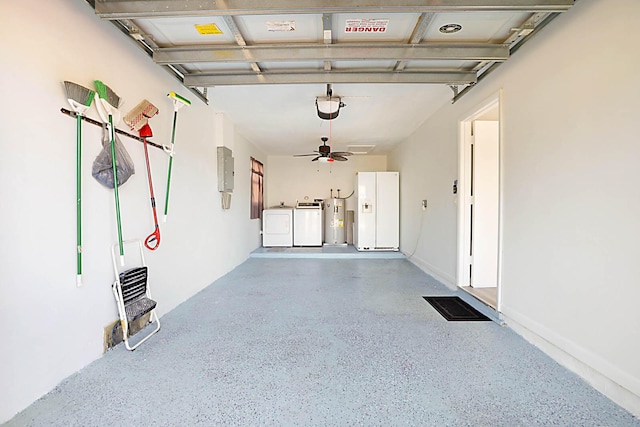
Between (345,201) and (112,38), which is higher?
(112,38)

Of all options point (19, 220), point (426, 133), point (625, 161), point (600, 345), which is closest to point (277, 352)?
point (19, 220)

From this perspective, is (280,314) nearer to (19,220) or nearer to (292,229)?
(19,220)

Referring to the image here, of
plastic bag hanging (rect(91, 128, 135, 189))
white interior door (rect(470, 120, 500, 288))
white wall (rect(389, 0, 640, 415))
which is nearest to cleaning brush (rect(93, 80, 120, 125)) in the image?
plastic bag hanging (rect(91, 128, 135, 189))

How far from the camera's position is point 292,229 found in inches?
274

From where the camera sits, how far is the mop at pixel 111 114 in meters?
1.96

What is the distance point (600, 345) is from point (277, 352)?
6.63 ft

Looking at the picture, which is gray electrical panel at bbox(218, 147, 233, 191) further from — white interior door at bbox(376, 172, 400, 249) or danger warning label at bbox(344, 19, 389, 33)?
white interior door at bbox(376, 172, 400, 249)

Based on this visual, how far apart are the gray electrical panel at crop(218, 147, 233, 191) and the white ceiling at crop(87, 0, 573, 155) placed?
31.8 inches

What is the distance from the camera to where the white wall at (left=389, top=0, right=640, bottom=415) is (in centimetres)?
153

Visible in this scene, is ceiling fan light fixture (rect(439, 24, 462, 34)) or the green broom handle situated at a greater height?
ceiling fan light fixture (rect(439, 24, 462, 34))

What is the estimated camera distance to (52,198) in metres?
1.65

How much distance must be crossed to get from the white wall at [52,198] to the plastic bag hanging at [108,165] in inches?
1.7

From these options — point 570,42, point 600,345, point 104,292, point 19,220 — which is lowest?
point 600,345

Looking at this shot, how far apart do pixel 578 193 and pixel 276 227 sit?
18.8 feet
